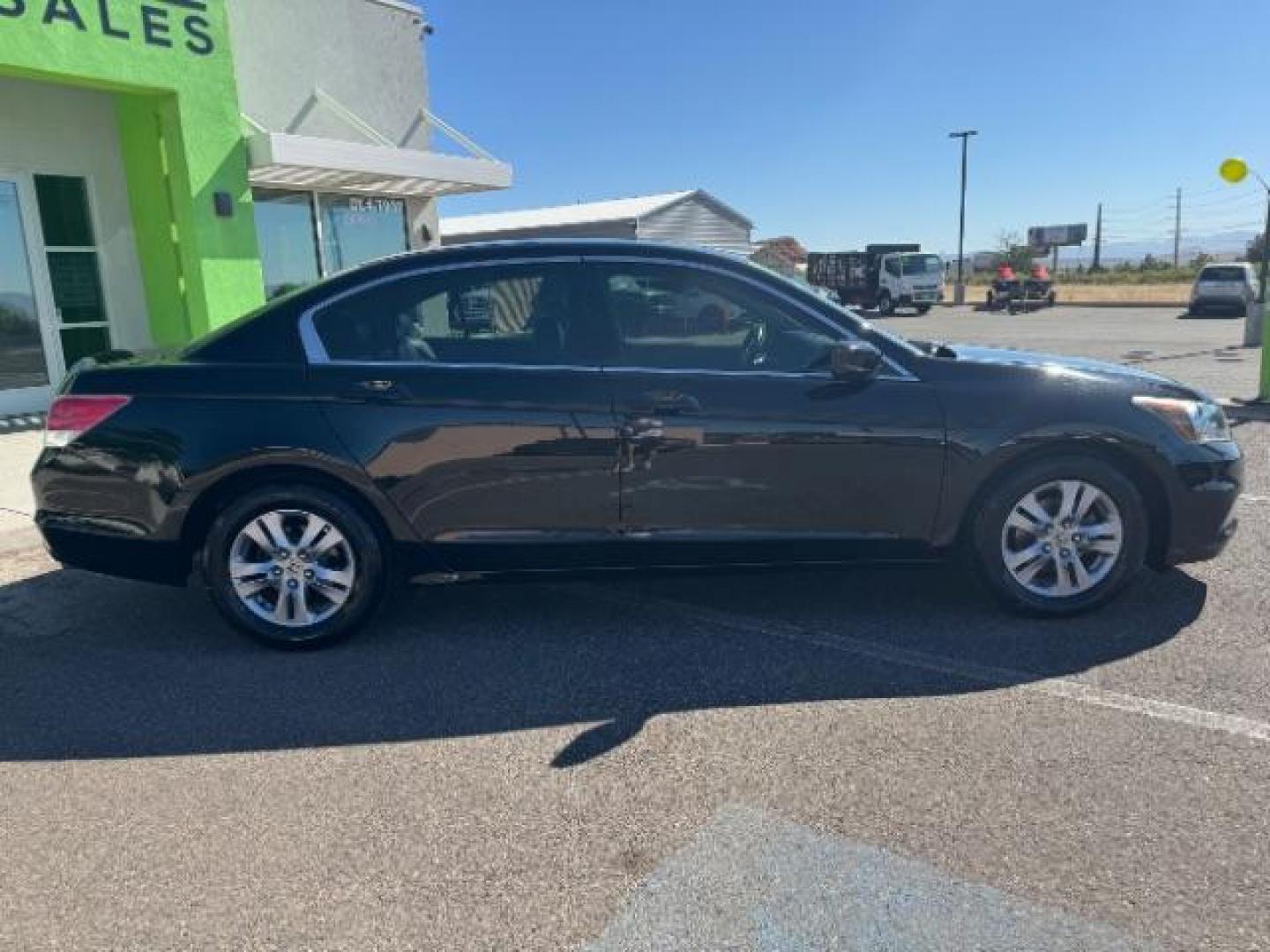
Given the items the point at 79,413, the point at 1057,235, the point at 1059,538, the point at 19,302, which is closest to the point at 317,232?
the point at 19,302

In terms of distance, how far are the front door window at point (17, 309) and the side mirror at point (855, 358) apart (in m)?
9.02

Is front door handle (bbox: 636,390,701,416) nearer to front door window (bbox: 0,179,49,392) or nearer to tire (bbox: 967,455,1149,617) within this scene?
tire (bbox: 967,455,1149,617)

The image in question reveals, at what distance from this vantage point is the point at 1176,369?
45.0 feet

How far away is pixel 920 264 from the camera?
32.5 m

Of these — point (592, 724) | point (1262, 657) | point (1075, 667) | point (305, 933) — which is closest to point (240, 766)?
point (305, 933)

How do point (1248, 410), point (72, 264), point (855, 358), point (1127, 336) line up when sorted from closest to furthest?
point (855, 358) < point (1248, 410) < point (72, 264) < point (1127, 336)

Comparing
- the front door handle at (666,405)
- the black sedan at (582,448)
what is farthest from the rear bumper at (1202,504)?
the front door handle at (666,405)

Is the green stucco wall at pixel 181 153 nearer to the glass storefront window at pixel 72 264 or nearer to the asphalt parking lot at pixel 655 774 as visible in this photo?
the glass storefront window at pixel 72 264

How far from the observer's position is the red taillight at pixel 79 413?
12.7 ft

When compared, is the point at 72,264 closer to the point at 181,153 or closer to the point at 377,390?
the point at 181,153

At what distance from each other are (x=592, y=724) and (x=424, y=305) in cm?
191

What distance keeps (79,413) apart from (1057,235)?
68.6 meters

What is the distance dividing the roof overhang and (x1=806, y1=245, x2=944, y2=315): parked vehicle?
2229 cm

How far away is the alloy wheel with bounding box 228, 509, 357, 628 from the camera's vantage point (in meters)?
3.87
